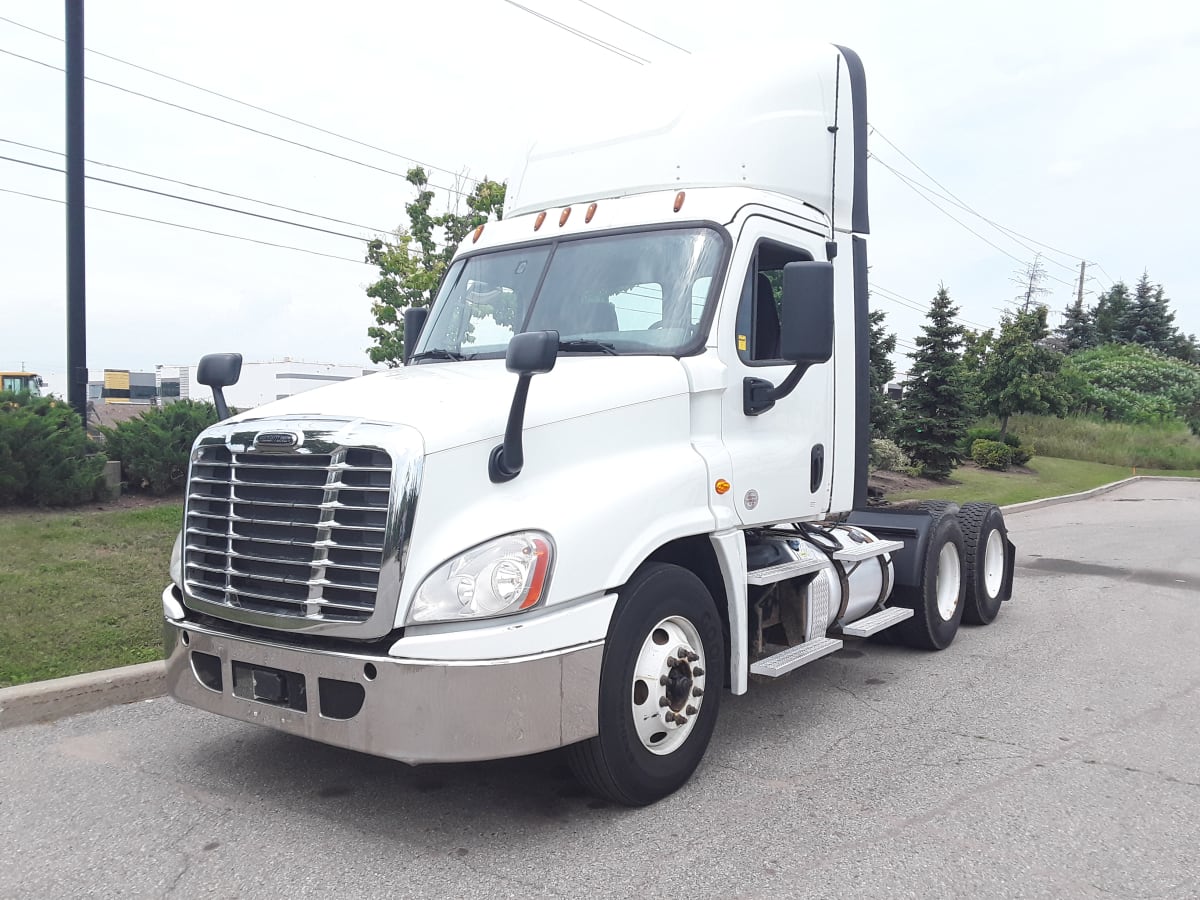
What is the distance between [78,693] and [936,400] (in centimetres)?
2341

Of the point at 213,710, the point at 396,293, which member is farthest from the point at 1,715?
the point at 396,293

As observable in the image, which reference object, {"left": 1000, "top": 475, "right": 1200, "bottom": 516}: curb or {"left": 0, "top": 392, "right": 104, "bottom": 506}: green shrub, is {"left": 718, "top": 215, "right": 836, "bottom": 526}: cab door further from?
{"left": 1000, "top": 475, "right": 1200, "bottom": 516}: curb

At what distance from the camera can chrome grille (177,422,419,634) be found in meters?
3.68

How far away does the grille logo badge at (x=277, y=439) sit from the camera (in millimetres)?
3879

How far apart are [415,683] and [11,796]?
215 centimetres

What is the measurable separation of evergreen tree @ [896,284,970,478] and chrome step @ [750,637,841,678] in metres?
19.9

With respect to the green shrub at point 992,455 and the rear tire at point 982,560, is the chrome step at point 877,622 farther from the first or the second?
the green shrub at point 992,455

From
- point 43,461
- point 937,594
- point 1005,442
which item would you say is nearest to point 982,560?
point 937,594

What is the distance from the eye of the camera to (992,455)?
28.4m

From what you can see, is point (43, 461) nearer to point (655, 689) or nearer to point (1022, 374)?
point (655, 689)

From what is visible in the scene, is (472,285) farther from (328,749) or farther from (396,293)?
(396,293)

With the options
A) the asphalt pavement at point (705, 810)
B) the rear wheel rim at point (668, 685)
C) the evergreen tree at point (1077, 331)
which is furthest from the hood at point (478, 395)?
the evergreen tree at point (1077, 331)

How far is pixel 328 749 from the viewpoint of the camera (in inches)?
195

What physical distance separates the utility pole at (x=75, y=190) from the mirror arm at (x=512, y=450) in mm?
9401
